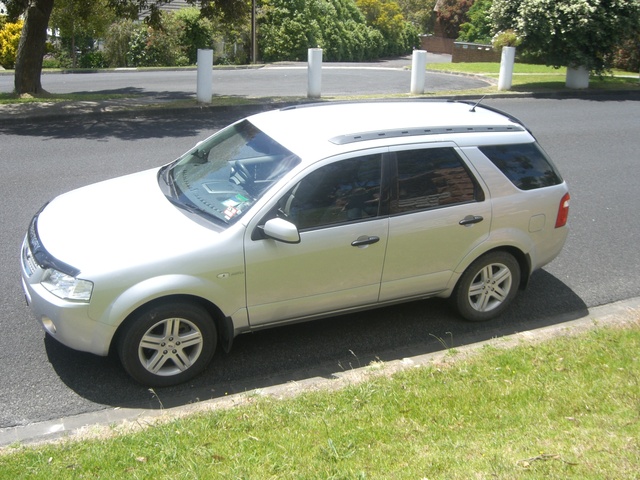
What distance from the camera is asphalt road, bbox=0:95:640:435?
201 inches

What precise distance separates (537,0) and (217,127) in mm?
10283

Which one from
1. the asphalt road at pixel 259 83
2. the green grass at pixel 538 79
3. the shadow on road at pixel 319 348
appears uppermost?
the green grass at pixel 538 79

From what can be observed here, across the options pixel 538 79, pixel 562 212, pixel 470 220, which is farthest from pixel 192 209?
pixel 538 79

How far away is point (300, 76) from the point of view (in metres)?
24.6

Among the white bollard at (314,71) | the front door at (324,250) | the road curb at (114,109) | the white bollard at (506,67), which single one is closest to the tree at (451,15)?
A: the white bollard at (506,67)

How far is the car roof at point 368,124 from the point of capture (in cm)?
567

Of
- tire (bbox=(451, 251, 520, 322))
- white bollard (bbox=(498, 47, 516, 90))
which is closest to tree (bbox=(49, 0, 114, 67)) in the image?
white bollard (bbox=(498, 47, 516, 90))

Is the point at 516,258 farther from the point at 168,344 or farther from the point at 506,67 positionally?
the point at 506,67

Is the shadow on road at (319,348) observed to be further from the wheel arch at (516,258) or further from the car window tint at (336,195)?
the car window tint at (336,195)

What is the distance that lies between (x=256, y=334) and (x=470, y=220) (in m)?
1.98

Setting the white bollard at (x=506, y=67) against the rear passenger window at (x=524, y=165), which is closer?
the rear passenger window at (x=524, y=165)

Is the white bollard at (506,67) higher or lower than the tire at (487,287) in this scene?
higher

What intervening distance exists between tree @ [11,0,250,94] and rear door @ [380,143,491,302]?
482 inches

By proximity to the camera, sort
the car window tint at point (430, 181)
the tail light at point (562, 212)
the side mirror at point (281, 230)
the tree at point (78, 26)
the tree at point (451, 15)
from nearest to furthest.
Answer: the side mirror at point (281, 230) → the car window tint at point (430, 181) → the tail light at point (562, 212) → the tree at point (78, 26) → the tree at point (451, 15)
